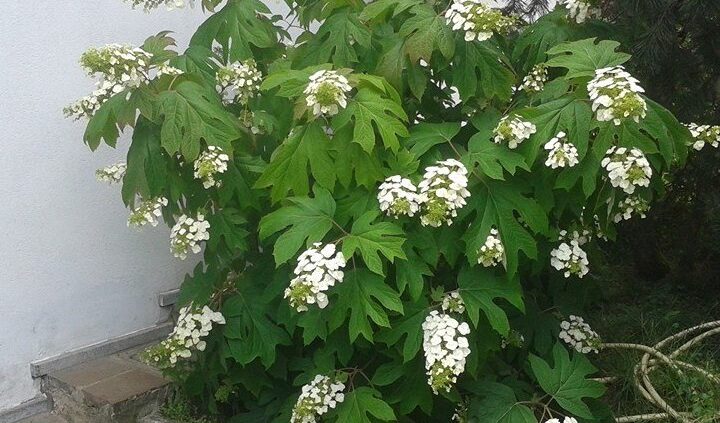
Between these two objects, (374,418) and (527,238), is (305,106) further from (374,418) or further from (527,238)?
(374,418)

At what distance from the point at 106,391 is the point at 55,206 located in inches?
32.5

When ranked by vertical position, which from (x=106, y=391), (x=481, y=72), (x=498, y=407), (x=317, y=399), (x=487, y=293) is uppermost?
(x=481, y=72)

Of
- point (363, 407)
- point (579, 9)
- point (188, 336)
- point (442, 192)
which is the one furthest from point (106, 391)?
point (579, 9)

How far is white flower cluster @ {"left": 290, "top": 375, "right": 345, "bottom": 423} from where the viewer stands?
2363mm

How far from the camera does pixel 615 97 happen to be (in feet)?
6.65

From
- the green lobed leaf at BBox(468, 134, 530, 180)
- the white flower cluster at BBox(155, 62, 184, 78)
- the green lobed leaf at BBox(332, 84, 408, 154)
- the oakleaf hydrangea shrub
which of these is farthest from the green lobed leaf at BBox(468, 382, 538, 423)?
the white flower cluster at BBox(155, 62, 184, 78)

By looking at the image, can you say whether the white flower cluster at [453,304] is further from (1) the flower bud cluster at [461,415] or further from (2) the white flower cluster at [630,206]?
(2) the white flower cluster at [630,206]

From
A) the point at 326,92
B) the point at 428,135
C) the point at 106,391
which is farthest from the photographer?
the point at 106,391

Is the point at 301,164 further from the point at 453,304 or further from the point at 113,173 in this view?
the point at 113,173

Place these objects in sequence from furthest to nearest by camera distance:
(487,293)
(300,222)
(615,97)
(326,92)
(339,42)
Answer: (339,42), (487,293), (300,222), (326,92), (615,97)

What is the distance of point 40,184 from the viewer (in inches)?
125

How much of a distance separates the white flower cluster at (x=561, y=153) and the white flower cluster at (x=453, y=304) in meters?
0.49

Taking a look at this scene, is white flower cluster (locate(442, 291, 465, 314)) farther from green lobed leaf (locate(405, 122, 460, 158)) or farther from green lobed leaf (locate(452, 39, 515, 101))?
green lobed leaf (locate(452, 39, 515, 101))

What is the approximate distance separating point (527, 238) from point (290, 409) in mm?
1050
